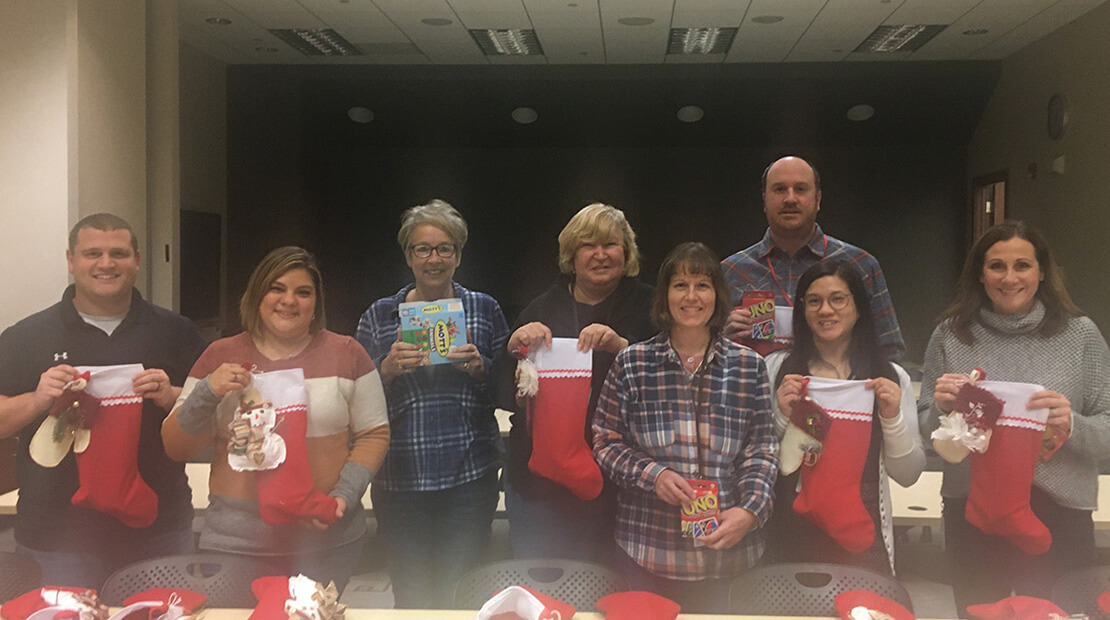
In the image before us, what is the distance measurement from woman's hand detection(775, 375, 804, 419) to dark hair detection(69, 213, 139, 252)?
1.97 metres

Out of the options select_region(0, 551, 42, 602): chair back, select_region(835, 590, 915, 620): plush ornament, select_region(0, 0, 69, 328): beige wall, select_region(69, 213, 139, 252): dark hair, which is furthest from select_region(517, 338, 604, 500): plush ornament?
select_region(0, 0, 69, 328): beige wall

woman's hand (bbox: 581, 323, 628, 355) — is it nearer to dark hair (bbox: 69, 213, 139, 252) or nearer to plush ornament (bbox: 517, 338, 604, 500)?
plush ornament (bbox: 517, 338, 604, 500)

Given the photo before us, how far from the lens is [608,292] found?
2416 mm

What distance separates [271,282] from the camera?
7.37ft

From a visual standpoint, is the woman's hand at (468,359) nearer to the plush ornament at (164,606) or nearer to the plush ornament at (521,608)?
the plush ornament at (521,608)

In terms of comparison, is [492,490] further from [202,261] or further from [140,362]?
[202,261]

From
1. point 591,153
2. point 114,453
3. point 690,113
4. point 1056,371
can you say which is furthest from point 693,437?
point 690,113

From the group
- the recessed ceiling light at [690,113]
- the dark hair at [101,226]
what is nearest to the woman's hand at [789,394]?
the dark hair at [101,226]

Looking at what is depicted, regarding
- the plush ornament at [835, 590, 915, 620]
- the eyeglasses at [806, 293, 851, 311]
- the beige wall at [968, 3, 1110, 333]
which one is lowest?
the plush ornament at [835, 590, 915, 620]

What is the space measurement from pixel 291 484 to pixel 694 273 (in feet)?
4.14

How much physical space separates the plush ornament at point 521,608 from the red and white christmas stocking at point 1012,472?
1.28 m

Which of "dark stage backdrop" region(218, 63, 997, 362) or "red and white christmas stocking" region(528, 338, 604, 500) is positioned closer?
"red and white christmas stocking" region(528, 338, 604, 500)

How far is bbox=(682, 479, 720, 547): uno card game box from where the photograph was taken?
2.19 metres

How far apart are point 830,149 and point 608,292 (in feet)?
18.5
